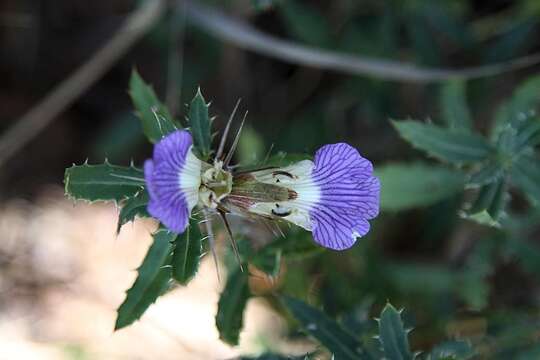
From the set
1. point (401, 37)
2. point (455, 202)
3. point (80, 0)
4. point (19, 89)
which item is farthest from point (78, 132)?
point (455, 202)

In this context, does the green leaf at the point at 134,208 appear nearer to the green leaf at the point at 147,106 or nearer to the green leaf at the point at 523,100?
the green leaf at the point at 147,106

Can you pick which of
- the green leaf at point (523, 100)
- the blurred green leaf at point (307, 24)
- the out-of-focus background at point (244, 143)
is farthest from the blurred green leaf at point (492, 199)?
the blurred green leaf at point (307, 24)

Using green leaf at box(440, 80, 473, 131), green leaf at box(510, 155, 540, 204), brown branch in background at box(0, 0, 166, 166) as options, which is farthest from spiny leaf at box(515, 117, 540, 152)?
brown branch in background at box(0, 0, 166, 166)

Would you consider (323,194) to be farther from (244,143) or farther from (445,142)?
(244,143)

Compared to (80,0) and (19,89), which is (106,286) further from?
(80,0)

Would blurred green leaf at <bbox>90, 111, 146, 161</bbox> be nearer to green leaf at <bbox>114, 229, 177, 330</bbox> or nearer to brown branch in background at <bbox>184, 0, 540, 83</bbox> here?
brown branch in background at <bbox>184, 0, 540, 83</bbox>

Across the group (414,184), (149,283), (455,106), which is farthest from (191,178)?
(455,106)

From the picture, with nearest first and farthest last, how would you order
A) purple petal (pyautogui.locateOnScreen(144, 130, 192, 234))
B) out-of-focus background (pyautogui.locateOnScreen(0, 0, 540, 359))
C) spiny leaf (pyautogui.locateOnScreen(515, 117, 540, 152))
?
purple petal (pyautogui.locateOnScreen(144, 130, 192, 234)) < spiny leaf (pyautogui.locateOnScreen(515, 117, 540, 152)) < out-of-focus background (pyautogui.locateOnScreen(0, 0, 540, 359))
